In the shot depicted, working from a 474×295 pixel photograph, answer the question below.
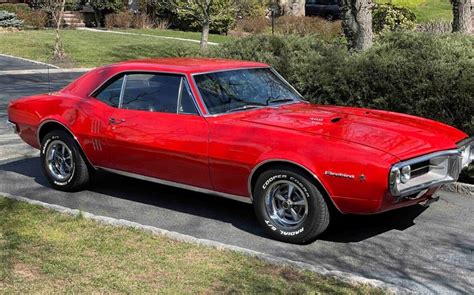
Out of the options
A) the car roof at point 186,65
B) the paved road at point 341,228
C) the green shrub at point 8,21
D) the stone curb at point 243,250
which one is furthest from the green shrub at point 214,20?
the stone curb at point 243,250

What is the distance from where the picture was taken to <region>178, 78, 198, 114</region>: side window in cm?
582

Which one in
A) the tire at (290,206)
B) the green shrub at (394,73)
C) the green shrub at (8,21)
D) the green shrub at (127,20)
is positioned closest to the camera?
the tire at (290,206)

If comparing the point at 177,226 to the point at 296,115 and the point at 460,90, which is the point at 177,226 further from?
the point at 460,90

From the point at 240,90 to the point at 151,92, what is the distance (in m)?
0.87

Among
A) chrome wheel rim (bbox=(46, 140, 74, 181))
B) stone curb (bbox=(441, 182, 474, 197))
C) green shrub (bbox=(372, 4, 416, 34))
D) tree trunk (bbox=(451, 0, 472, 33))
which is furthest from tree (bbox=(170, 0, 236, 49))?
stone curb (bbox=(441, 182, 474, 197))

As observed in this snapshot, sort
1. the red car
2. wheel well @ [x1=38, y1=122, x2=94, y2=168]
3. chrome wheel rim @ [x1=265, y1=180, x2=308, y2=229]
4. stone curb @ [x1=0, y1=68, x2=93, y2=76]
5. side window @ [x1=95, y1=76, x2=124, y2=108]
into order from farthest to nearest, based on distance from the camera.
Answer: stone curb @ [x1=0, y1=68, x2=93, y2=76]
wheel well @ [x1=38, y1=122, x2=94, y2=168]
side window @ [x1=95, y1=76, x2=124, y2=108]
chrome wheel rim @ [x1=265, y1=180, x2=308, y2=229]
the red car

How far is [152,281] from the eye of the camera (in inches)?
169

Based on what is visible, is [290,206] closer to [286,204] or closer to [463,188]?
[286,204]

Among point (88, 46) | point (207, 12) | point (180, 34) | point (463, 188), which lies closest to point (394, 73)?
point (463, 188)

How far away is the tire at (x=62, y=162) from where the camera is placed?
6.71 metres

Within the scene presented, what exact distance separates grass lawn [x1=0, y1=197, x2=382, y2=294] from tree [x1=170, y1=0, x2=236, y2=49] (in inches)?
449

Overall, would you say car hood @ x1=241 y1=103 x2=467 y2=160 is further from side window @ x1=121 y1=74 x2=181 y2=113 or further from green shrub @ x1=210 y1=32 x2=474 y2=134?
green shrub @ x1=210 y1=32 x2=474 y2=134

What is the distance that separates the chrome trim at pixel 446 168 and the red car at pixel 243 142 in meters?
0.01

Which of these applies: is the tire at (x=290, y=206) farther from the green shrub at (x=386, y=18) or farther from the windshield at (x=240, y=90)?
the green shrub at (x=386, y=18)
